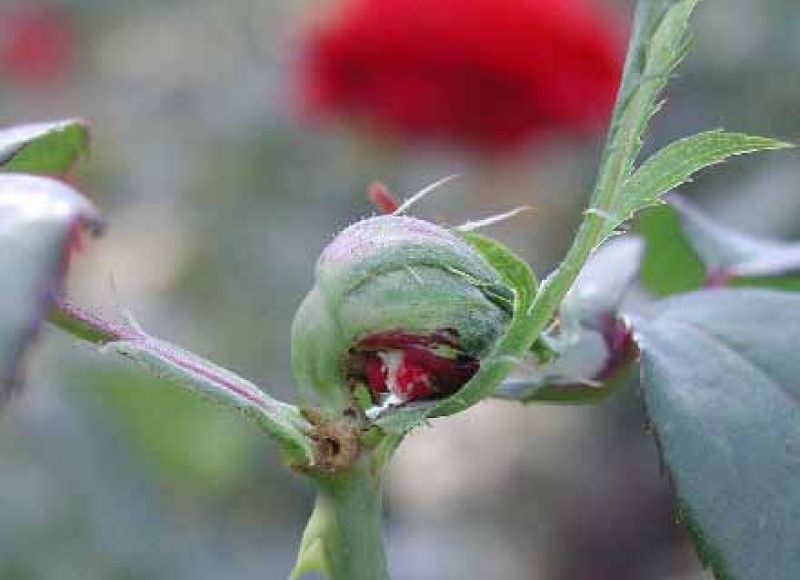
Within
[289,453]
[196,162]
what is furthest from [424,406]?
[196,162]

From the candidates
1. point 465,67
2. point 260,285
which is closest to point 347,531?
point 465,67

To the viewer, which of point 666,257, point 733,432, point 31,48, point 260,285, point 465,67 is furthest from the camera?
point 31,48

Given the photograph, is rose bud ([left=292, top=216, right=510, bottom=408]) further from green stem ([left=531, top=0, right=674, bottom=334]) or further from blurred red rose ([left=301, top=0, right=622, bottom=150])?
blurred red rose ([left=301, top=0, right=622, bottom=150])

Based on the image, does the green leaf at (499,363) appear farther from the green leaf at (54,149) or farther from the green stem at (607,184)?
the green leaf at (54,149)

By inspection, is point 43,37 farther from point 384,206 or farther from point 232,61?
point 384,206

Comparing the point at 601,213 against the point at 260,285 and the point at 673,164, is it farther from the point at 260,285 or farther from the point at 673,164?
the point at 260,285

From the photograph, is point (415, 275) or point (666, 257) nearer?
point (415, 275)
